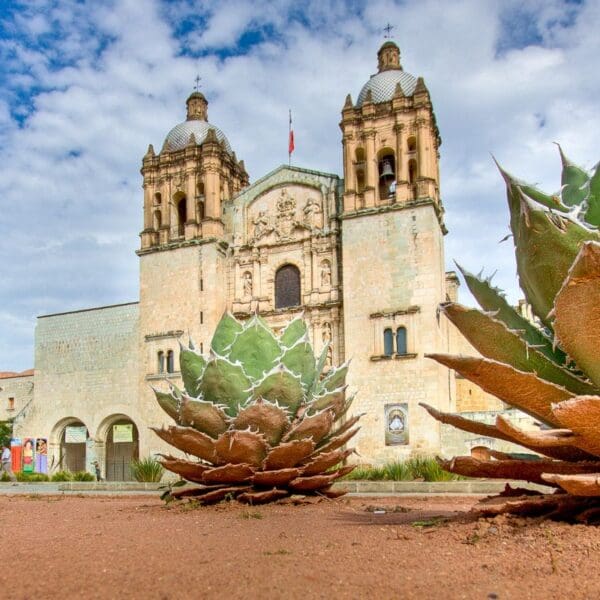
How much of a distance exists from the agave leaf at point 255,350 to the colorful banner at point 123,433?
71.9 ft

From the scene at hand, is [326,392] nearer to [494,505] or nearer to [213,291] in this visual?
[494,505]

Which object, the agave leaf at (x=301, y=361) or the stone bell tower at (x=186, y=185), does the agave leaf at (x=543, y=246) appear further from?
the stone bell tower at (x=186, y=185)

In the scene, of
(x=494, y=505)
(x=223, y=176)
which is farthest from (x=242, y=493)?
(x=223, y=176)

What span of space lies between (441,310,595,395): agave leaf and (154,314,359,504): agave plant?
1830mm

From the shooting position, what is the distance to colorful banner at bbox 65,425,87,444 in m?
27.2

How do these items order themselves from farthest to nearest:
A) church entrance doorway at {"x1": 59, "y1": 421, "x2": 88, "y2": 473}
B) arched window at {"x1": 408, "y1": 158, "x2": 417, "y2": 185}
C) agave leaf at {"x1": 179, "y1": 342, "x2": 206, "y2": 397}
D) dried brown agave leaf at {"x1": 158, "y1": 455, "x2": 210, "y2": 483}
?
church entrance doorway at {"x1": 59, "y1": 421, "x2": 88, "y2": 473}
arched window at {"x1": 408, "y1": 158, "x2": 417, "y2": 185}
agave leaf at {"x1": 179, "y1": 342, "x2": 206, "y2": 397}
dried brown agave leaf at {"x1": 158, "y1": 455, "x2": 210, "y2": 483}

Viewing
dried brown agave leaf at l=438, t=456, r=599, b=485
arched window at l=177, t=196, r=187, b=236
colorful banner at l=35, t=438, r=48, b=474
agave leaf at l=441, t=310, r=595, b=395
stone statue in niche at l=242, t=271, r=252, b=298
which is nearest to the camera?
dried brown agave leaf at l=438, t=456, r=599, b=485

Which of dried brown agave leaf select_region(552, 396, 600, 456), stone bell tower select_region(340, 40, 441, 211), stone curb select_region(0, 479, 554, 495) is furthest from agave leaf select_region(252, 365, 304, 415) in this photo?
stone bell tower select_region(340, 40, 441, 211)

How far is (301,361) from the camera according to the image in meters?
5.18

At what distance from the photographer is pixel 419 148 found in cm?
2308

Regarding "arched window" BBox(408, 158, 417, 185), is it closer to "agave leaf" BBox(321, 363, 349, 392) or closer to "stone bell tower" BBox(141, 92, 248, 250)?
"stone bell tower" BBox(141, 92, 248, 250)

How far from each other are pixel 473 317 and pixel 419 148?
69.0 feet

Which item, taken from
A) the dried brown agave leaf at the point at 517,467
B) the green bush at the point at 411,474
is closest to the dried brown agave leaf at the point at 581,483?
the dried brown agave leaf at the point at 517,467

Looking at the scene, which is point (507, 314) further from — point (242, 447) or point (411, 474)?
point (411, 474)
